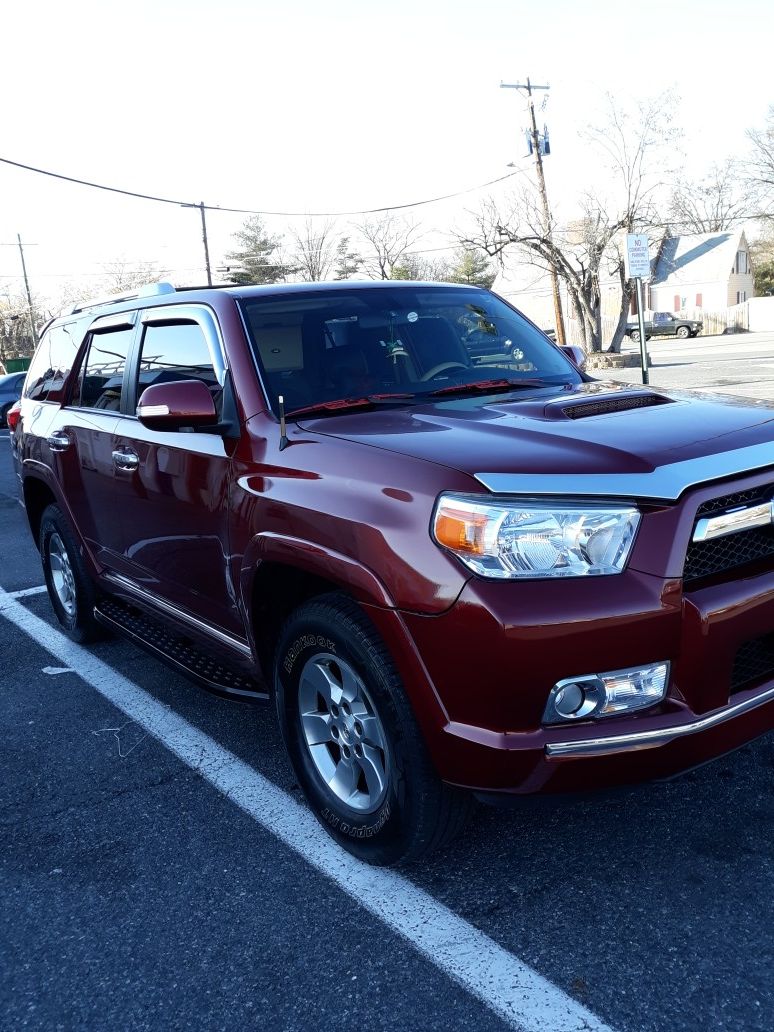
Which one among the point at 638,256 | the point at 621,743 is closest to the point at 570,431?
the point at 621,743

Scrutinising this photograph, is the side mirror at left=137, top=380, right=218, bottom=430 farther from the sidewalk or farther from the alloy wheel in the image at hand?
the sidewalk

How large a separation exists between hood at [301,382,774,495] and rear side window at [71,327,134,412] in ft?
5.10

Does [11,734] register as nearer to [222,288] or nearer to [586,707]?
[222,288]

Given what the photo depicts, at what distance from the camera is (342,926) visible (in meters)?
2.68

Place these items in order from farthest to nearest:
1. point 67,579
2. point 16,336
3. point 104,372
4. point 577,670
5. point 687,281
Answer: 1. point 16,336
2. point 687,281
3. point 67,579
4. point 104,372
5. point 577,670

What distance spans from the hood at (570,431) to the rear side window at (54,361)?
246cm

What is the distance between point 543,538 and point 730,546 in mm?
573

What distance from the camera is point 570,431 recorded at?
277 centimetres

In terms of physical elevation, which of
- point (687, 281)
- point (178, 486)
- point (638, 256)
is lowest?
point (178, 486)

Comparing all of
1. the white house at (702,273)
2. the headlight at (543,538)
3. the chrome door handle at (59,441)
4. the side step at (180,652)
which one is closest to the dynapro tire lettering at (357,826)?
the side step at (180,652)

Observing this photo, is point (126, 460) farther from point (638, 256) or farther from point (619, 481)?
point (638, 256)

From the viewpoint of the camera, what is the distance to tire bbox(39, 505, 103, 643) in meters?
5.07

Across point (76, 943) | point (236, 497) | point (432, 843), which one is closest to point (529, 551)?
point (432, 843)

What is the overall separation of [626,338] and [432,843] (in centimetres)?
5162
